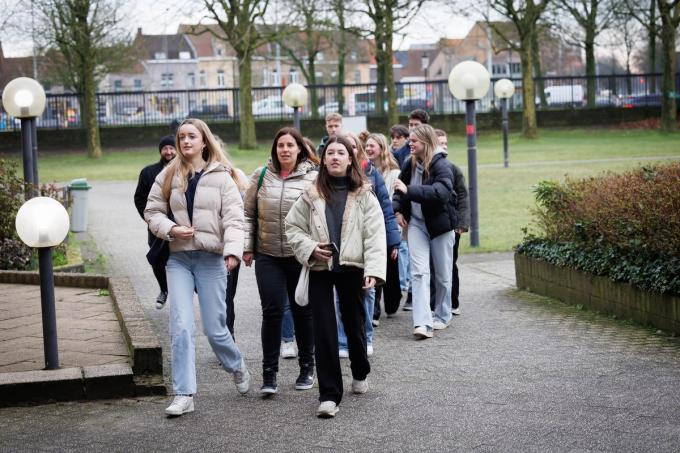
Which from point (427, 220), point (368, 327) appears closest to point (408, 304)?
point (427, 220)

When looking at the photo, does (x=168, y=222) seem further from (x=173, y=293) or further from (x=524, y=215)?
(x=524, y=215)


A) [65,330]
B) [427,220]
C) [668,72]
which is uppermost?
[668,72]

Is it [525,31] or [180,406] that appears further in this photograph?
→ [525,31]

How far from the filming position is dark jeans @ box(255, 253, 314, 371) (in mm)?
7021

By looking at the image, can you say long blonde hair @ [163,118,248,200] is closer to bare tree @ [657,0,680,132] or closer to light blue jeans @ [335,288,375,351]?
light blue jeans @ [335,288,375,351]

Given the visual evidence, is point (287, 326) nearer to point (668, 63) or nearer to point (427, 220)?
point (427, 220)

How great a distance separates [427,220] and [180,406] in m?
3.63

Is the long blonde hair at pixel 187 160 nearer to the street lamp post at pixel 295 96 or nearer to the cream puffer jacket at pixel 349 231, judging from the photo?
the cream puffer jacket at pixel 349 231

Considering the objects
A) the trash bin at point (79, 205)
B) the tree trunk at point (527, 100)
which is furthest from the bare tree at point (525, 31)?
→ the trash bin at point (79, 205)

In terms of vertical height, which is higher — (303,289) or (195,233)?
(195,233)

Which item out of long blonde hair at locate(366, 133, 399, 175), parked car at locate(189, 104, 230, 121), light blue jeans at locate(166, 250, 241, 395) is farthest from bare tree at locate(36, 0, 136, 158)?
light blue jeans at locate(166, 250, 241, 395)

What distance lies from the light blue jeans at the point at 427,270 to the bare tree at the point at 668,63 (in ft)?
130

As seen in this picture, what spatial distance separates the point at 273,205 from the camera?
23.6 ft

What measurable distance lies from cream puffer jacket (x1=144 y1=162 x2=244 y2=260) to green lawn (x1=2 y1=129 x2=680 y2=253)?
953cm
